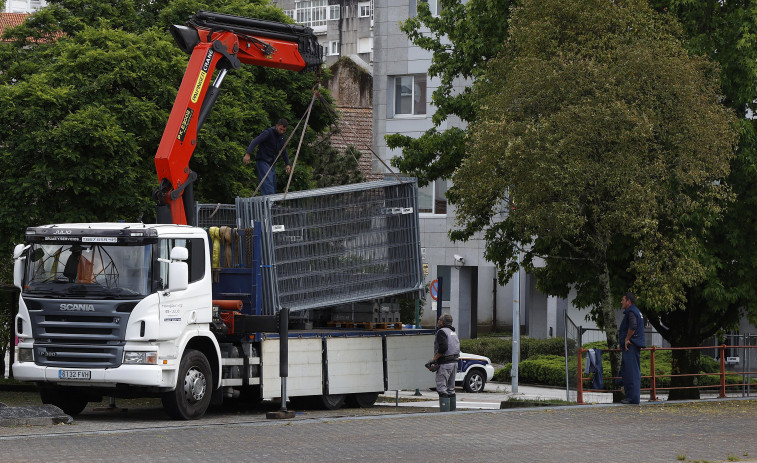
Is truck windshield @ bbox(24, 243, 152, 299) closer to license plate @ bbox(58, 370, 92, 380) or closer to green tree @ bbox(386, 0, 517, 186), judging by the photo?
license plate @ bbox(58, 370, 92, 380)

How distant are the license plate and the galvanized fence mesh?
11.4 feet

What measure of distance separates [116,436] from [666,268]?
1072cm

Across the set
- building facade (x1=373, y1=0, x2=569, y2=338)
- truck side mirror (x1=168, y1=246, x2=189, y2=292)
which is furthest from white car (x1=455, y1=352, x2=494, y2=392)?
truck side mirror (x1=168, y1=246, x2=189, y2=292)

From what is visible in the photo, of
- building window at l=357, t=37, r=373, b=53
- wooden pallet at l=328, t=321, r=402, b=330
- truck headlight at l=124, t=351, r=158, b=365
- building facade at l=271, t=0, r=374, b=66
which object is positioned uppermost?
building facade at l=271, t=0, r=374, b=66

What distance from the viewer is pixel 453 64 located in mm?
27812

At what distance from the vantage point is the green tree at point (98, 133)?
2225 cm

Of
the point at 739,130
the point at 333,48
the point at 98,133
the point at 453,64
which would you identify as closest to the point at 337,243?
the point at 98,133

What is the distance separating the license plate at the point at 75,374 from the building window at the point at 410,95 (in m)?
33.6

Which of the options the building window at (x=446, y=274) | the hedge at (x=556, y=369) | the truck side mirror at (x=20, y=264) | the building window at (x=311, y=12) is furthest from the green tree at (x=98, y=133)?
the building window at (x=311, y=12)

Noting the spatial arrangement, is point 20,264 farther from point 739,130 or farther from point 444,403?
point 739,130

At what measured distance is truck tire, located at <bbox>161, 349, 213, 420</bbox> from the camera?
17.3 meters

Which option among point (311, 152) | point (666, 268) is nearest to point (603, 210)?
point (666, 268)

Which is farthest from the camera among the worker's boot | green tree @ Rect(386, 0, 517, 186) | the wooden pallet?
green tree @ Rect(386, 0, 517, 186)

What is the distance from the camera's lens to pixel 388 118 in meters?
49.7
